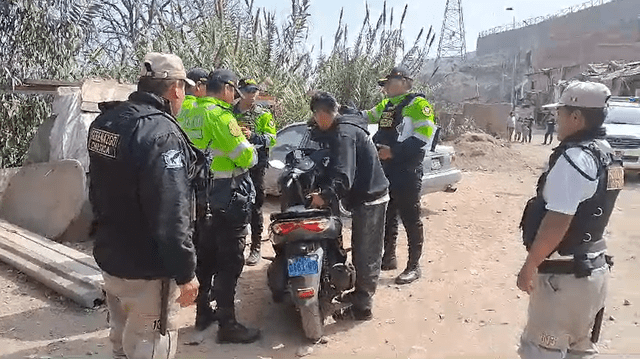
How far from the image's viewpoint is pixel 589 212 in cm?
287

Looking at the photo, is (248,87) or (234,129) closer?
(234,129)

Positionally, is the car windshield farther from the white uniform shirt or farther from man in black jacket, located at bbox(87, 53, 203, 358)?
man in black jacket, located at bbox(87, 53, 203, 358)

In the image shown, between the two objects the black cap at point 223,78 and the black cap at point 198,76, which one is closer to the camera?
the black cap at point 223,78

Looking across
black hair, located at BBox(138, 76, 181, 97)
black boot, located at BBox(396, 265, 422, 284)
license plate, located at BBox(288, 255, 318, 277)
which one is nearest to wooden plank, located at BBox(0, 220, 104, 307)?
license plate, located at BBox(288, 255, 318, 277)

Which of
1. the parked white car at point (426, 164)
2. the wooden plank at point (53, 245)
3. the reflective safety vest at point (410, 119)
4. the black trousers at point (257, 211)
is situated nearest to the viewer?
the wooden plank at point (53, 245)

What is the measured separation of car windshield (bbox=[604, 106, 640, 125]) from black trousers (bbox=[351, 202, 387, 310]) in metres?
11.6

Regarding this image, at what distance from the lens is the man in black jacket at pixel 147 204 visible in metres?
2.56

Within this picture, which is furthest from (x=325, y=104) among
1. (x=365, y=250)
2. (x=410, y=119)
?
(x=410, y=119)

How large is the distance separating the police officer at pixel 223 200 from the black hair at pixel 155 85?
134 cm

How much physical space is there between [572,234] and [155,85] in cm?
209

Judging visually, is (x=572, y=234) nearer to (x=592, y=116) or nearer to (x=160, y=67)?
(x=592, y=116)

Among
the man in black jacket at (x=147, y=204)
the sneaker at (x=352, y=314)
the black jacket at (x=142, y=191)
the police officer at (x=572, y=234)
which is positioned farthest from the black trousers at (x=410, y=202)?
the black jacket at (x=142, y=191)

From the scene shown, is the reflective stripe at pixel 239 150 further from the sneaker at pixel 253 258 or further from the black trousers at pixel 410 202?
the sneaker at pixel 253 258

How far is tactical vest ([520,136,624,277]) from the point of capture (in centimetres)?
284
